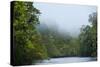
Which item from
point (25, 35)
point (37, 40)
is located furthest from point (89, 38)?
point (25, 35)

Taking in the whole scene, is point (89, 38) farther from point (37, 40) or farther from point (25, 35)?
point (25, 35)

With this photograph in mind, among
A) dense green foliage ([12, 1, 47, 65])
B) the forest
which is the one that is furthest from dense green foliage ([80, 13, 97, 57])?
dense green foliage ([12, 1, 47, 65])

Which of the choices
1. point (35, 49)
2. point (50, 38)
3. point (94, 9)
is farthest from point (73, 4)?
point (35, 49)

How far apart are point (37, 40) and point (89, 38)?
0.73 metres

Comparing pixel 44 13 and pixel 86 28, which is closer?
pixel 44 13

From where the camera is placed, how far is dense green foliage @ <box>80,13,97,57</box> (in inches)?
106

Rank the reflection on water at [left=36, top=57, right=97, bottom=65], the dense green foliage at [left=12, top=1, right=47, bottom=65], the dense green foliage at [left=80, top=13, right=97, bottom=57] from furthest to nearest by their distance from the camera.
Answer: the dense green foliage at [left=80, top=13, right=97, bottom=57] → the reflection on water at [left=36, top=57, right=97, bottom=65] → the dense green foliage at [left=12, top=1, right=47, bottom=65]

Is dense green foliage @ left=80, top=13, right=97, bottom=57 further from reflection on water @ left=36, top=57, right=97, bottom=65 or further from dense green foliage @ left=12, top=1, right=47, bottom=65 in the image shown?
dense green foliage @ left=12, top=1, right=47, bottom=65

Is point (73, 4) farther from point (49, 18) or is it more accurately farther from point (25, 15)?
point (25, 15)

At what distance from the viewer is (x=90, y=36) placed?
2729 millimetres

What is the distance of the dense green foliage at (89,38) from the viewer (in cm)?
269

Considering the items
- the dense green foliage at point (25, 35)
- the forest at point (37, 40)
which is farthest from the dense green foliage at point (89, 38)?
the dense green foliage at point (25, 35)

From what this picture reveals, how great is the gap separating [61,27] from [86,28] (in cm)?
36

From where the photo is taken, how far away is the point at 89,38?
2725 mm
